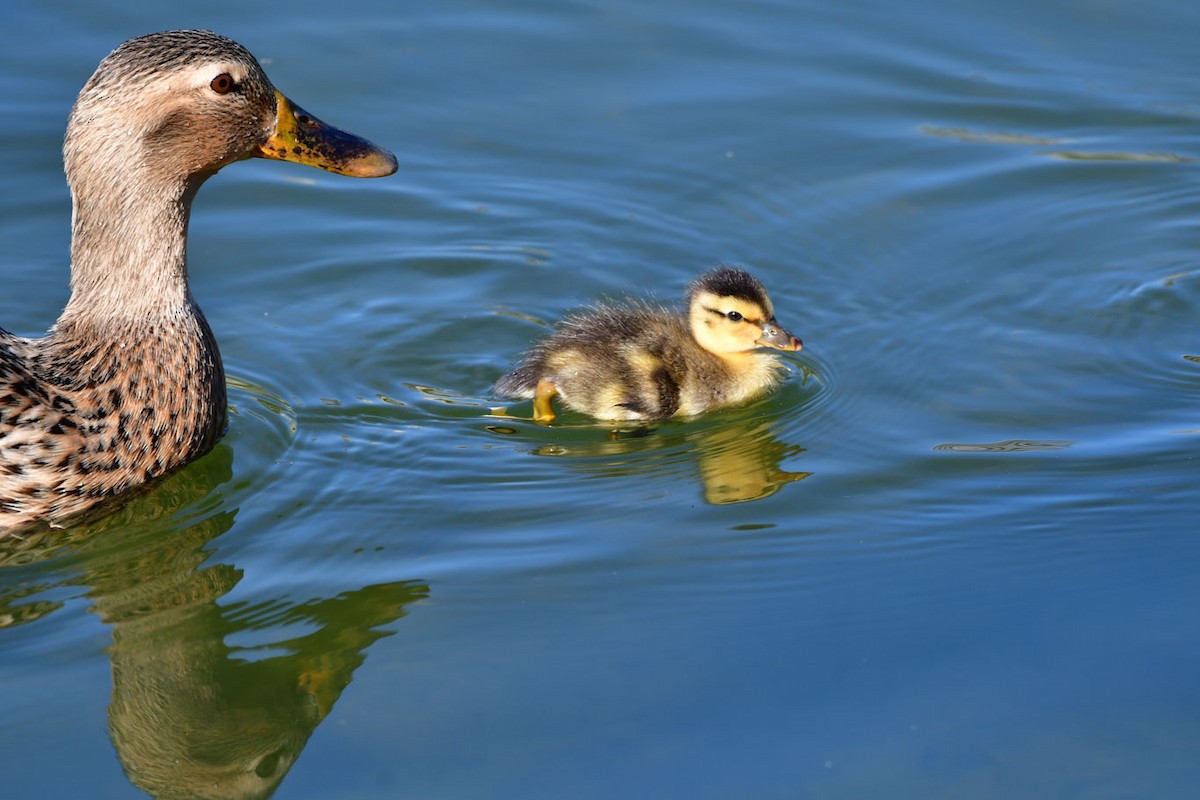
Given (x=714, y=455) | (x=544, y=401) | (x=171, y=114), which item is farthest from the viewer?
(x=544, y=401)

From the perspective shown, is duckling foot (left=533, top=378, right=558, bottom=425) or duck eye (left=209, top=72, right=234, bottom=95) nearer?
duck eye (left=209, top=72, right=234, bottom=95)

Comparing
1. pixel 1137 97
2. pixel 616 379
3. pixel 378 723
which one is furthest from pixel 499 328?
pixel 1137 97

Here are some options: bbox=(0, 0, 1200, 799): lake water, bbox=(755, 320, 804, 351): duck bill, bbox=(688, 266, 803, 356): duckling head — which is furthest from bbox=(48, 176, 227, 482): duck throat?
bbox=(755, 320, 804, 351): duck bill

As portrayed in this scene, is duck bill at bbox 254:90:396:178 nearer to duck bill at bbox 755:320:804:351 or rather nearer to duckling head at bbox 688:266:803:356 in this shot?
duckling head at bbox 688:266:803:356

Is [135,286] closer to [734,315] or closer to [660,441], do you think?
[660,441]

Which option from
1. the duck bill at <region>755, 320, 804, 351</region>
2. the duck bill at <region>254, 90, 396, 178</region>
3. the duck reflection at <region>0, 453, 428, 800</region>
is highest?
the duck bill at <region>254, 90, 396, 178</region>

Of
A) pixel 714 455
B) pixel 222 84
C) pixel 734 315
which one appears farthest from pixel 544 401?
pixel 222 84

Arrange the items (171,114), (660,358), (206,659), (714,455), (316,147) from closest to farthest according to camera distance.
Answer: (206,659)
(171,114)
(316,147)
(714,455)
(660,358)

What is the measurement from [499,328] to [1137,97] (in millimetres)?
3744

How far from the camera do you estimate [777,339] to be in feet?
19.9

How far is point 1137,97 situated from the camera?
8.31 metres

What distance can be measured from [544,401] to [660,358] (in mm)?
466

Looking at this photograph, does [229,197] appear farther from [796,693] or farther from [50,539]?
[796,693]

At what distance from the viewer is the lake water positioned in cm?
427
